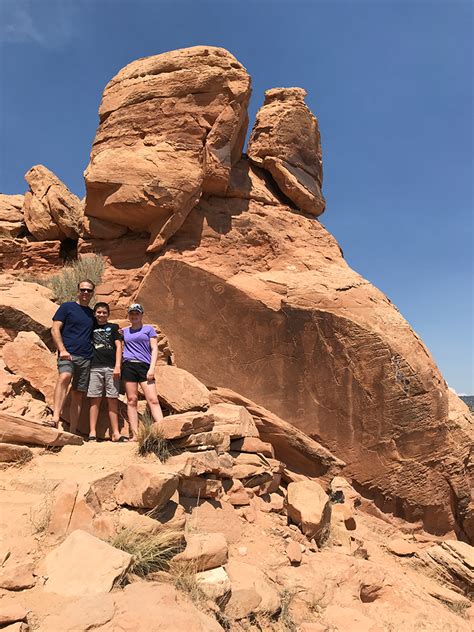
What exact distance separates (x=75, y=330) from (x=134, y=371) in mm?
1015

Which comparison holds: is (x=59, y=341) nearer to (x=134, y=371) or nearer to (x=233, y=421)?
(x=134, y=371)

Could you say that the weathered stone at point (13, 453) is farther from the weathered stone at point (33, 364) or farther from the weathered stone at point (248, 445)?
the weathered stone at point (248, 445)

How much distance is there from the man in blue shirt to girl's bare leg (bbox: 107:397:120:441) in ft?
1.33

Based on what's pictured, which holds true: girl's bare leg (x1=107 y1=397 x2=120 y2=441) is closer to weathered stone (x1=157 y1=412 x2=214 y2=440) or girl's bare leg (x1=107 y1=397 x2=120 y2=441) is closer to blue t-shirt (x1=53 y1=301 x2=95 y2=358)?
blue t-shirt (x1=53 y1=301 x2=95 y2=358)

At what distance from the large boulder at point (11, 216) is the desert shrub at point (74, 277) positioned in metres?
3.12

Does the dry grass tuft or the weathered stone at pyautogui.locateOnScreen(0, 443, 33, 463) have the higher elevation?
the weathered stone at pyautogui.locateOnScreen(0, 443, 33, 463)

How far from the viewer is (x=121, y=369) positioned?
655 cm

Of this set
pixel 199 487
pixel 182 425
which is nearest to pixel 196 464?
pixel 199 487

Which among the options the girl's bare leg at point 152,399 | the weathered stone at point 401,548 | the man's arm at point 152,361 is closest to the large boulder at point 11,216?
the man's arm at point 152,361

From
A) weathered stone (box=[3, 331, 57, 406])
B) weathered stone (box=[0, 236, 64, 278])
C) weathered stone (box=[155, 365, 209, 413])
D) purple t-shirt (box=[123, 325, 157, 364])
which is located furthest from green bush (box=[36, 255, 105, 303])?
weathered stone (box=[155, 365, 209, 413])

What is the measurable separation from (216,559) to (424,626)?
2.84 m

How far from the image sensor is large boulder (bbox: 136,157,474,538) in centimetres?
845

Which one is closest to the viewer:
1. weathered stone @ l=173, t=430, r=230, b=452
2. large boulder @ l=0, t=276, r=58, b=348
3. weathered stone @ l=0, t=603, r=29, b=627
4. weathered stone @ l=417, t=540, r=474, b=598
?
weathered stone @ l=0, t=603, r=29, b=627

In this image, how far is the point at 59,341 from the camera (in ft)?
20.1
